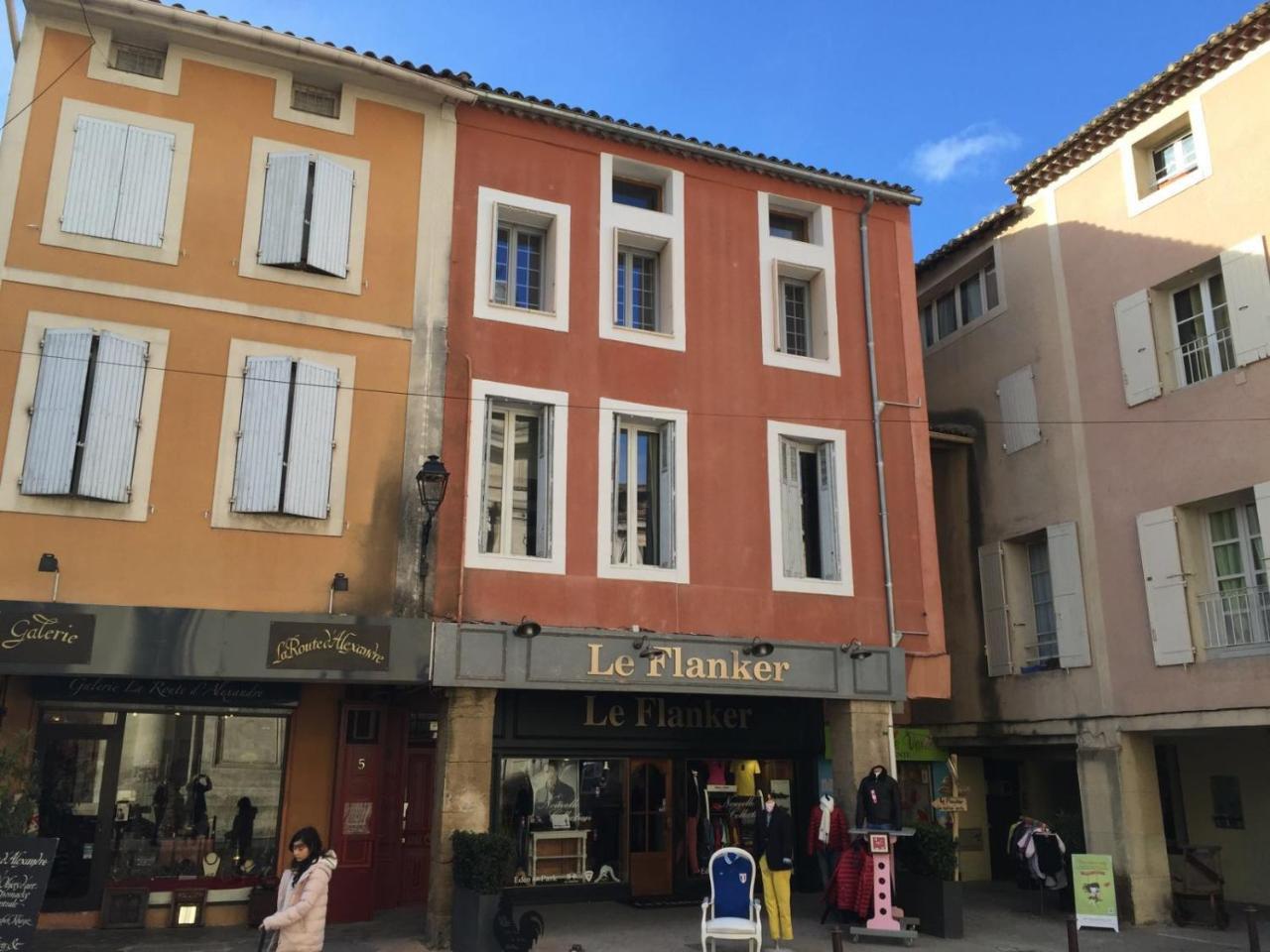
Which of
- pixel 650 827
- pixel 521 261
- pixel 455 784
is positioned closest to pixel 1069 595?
pixel 650 827

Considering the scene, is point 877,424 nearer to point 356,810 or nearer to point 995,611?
point 995,611

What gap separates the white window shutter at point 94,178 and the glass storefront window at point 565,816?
321 inches

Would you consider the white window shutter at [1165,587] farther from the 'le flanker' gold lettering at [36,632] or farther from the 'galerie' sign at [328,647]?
the 'le flanker' gold lettering at [36,632]

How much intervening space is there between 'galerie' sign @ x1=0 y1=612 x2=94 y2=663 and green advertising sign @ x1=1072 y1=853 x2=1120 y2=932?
1182 cm

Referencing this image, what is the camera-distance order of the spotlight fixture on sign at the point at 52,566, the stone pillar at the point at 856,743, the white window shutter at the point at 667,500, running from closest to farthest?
the spotlight fixture on sign at the point at 52,566
the white window shutter at the point at 667,500
the stone pillar at the point at 856,743

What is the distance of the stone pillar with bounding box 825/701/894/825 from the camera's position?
1338 cm

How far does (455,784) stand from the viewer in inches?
452

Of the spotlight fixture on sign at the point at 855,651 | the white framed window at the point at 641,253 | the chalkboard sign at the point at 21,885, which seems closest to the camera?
the chalkboard sign at the point at 21,885

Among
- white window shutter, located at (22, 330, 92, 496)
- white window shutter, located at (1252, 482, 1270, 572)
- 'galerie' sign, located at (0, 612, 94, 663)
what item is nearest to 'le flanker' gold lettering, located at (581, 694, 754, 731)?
'galerie' sign, located at (0, 612, 94, 663)

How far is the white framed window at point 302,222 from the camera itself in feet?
39.4

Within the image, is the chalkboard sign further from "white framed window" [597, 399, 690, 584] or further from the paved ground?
"white framed window" [597, 399, 690, 584]

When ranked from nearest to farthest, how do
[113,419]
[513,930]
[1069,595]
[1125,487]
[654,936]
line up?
[513,930]
[113,419]
[654,936]
[1125,487]
[1069,595]

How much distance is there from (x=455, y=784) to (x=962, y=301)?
12.7 meters

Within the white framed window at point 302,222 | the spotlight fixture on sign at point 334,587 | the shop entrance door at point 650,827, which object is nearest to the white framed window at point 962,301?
the shop entrance door at point 650,827
